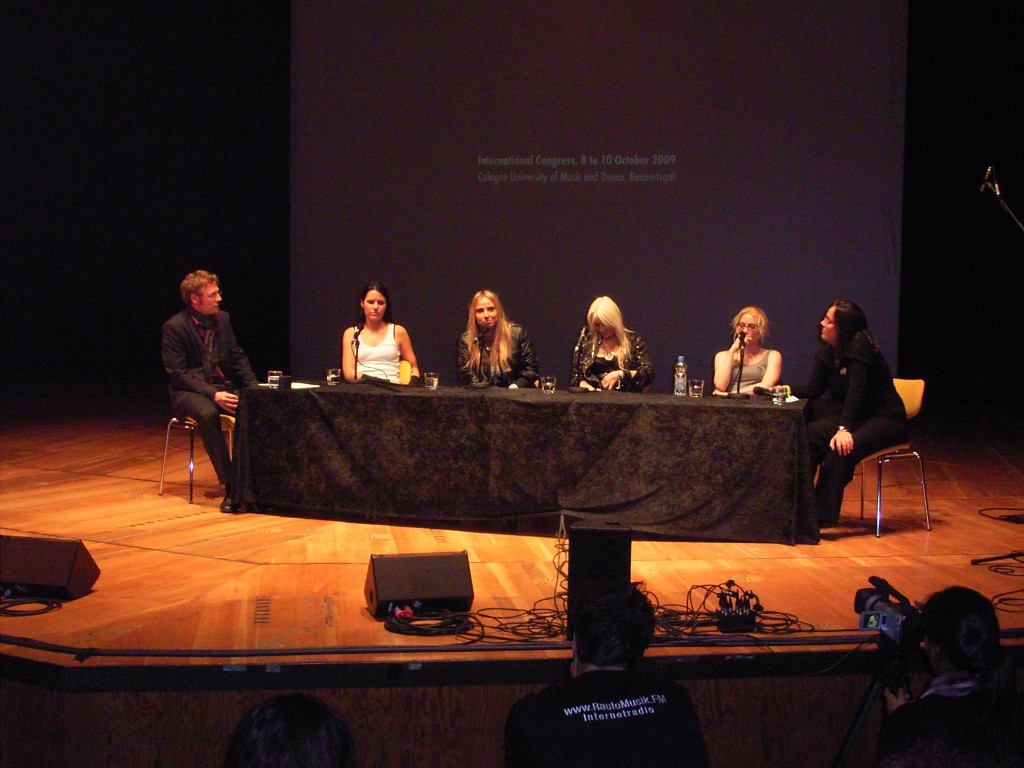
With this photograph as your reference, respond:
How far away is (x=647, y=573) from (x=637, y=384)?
58.1 inches

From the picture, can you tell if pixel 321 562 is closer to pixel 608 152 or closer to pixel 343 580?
pixel 343 580

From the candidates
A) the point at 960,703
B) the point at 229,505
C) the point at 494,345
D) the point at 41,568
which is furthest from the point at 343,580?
the point at 960,703

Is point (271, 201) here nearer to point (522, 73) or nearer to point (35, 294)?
point (35, 294)

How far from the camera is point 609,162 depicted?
7383mm

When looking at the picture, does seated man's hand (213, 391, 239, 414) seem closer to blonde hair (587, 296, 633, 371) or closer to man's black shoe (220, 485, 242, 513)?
man's black shoe (220, 485, 242, 513)

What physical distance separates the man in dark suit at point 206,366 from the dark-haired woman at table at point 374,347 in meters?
0.56

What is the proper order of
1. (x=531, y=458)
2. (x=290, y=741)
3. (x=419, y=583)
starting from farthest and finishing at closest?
(x=531, y=458) → (x=419, y=583) → (x=290, y=741)

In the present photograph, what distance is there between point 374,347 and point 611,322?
4.34 ft

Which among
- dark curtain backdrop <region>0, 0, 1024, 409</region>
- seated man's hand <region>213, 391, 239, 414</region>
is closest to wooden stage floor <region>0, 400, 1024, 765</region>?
seated man's hand <region>213, 391, 239, 414</region>

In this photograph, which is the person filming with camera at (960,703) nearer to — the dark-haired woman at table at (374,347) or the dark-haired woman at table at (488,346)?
the dark-haired woman at table at (488,346)

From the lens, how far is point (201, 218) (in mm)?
10508

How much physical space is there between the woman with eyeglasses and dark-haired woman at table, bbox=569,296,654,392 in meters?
0.37

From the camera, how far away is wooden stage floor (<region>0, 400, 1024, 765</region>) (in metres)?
3.01

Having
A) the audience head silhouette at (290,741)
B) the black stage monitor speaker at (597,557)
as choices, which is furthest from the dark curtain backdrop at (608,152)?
the audience head silhouette at (290,741)
